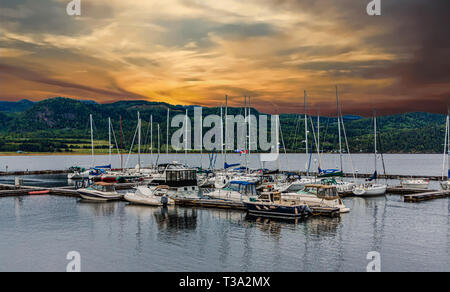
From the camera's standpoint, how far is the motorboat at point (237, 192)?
52.0m

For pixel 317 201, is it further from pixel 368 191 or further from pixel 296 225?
pixel 368 191

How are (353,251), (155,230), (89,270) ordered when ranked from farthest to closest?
(155,230) → (353,251) → (89,270)

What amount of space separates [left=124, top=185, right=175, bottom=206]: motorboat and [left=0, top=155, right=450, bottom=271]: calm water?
2.04m

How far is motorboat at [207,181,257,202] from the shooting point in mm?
52000

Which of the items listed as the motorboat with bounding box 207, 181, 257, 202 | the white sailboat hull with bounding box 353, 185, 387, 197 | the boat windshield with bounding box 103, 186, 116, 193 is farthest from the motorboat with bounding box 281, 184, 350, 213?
the boat windshield with bounding box 103, 186, 116, 193

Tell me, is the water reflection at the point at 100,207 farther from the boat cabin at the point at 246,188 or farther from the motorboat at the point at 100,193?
the boat cabin at the point at 246,188

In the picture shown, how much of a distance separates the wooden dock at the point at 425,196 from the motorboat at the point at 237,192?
2632 centimetres

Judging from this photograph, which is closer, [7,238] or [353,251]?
[353,251]

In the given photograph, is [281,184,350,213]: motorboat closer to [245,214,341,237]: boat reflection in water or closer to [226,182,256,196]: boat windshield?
[245,214,341,237]: boat reflection in water

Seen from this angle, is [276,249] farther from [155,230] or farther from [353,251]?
[155,230]

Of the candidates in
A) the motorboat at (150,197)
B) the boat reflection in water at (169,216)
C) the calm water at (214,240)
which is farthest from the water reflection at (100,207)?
the motorboat at (150,197)
